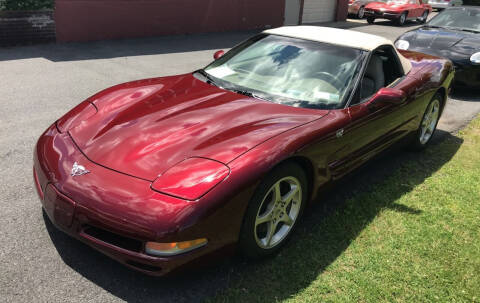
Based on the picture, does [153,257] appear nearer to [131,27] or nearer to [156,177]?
[156,177]

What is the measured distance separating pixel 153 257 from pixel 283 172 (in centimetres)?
101

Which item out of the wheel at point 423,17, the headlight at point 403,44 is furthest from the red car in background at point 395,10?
the headlight at point 403,44

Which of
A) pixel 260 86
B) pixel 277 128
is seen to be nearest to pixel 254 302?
pixel 277 128

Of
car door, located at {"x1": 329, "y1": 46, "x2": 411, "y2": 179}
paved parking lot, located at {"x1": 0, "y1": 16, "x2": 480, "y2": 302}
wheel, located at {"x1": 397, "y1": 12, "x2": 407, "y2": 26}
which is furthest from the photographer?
wheel, located at {"x1": 397, "y1": 12, "x2": 407, "y2": 26}

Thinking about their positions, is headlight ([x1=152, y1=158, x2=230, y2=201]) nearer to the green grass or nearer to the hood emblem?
the hood emblem

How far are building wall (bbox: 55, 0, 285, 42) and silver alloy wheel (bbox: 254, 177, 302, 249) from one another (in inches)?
351

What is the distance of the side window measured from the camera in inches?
154

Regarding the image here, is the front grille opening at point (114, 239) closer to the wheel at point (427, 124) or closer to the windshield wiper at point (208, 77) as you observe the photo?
the windshield wiper at point (208, 77)

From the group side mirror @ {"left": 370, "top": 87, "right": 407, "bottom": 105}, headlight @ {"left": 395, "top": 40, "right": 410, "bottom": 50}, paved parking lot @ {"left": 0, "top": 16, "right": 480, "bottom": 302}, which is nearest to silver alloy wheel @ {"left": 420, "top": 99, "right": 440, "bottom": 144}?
paved parking lot @ {"left": 0, "top": 16, "right": 480, "bottom": 302}

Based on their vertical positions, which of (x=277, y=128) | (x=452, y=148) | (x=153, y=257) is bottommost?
(x=452, y=148)

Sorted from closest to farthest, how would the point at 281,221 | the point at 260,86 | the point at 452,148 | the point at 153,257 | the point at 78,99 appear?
the point at 153,257 → the point at 281,221 → the point at 260,86 → the point at 452,148 → the point at 78,99

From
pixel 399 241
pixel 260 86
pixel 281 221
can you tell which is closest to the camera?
pixel 281 221

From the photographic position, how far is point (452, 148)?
5.59 meters

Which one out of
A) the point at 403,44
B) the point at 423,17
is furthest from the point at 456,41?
the point at 423,17
